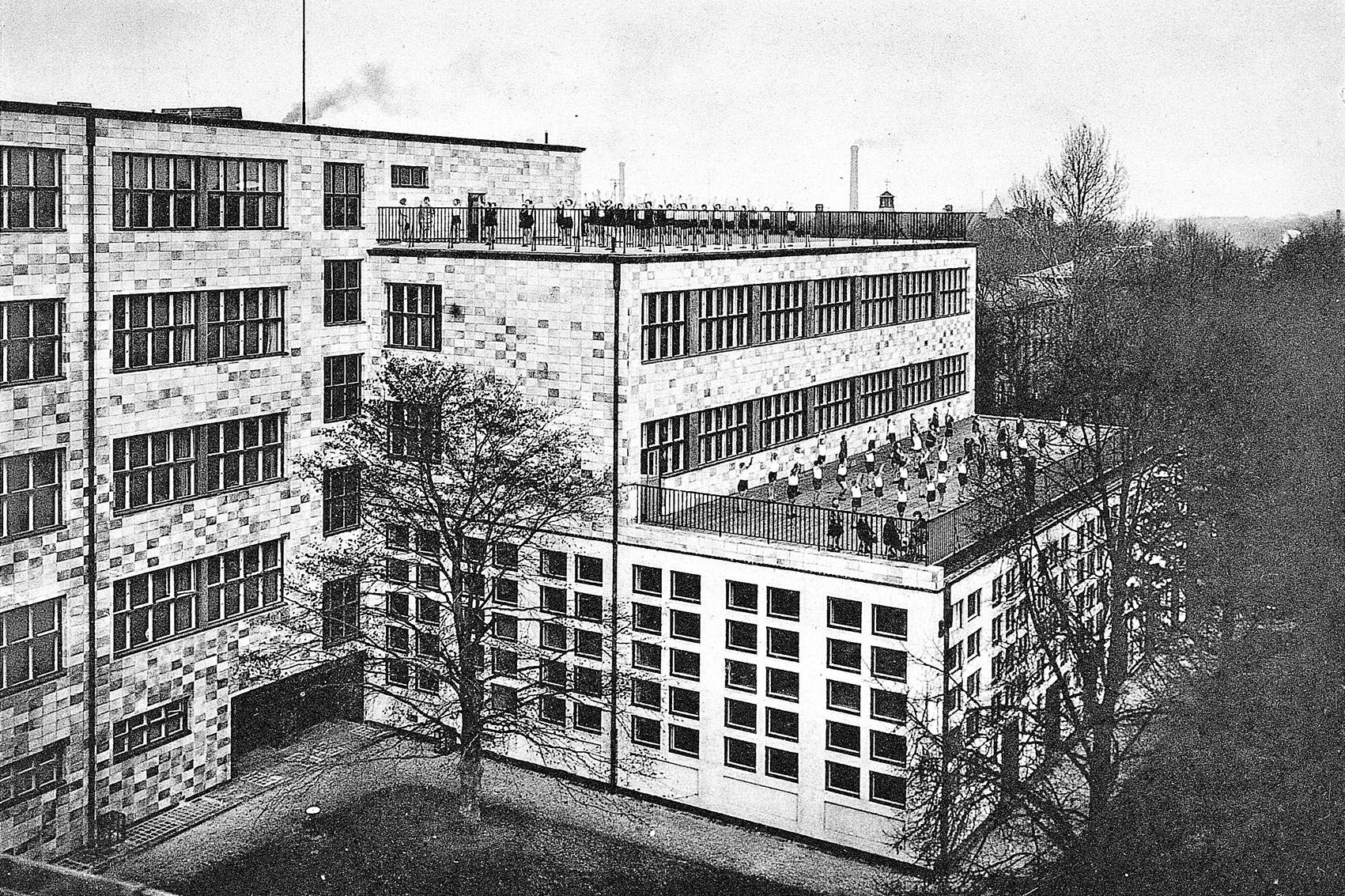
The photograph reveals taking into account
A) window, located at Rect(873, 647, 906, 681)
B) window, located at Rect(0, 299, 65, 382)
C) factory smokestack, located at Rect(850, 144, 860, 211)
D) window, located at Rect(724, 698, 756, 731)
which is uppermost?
factory smokestack, located at Rect(850, 144, 860, 211)

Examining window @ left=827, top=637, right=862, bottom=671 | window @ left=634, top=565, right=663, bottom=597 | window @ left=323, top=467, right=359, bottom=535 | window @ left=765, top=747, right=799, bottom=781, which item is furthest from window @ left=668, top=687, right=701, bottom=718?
window @ left=323, top=467, right=359, bottom=535

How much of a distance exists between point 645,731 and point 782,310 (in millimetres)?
13895

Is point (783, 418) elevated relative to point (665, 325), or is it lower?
lower

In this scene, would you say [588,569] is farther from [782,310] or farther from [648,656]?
[782,310]

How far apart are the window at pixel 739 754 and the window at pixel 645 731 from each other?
195cm

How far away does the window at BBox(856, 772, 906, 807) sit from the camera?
31922mm

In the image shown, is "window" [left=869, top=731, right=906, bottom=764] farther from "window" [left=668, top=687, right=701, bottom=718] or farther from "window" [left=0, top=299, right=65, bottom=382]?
"window" [left=0, top=299, right=65, bottom=382]

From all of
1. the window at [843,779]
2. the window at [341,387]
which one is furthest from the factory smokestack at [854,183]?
the window at [843,779]

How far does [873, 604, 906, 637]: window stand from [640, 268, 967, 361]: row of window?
30.6ft

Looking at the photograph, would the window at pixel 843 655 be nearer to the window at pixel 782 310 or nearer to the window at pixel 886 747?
the window at pixel 886 747

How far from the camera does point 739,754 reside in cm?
3450

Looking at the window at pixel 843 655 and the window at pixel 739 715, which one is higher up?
the window at pixel 843 655

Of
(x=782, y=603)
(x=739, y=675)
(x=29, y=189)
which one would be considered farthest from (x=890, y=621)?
(x=29, y=189)

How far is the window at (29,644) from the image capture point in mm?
31188
